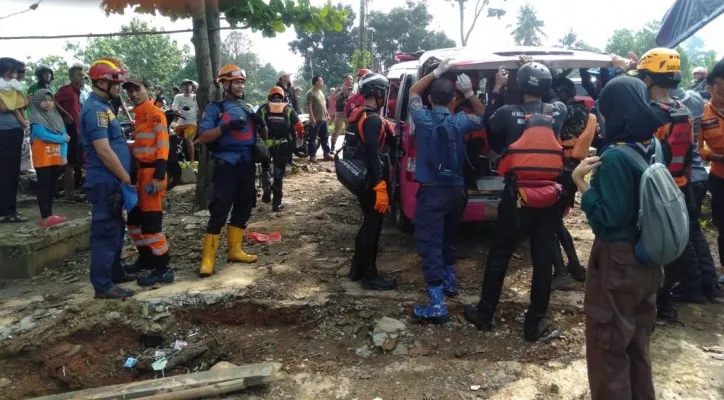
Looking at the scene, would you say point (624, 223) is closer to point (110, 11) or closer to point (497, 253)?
point (497, 253)

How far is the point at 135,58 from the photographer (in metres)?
38.0

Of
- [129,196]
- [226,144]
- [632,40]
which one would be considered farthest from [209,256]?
[632,40]

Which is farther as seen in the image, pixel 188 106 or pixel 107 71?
pixel 188 106

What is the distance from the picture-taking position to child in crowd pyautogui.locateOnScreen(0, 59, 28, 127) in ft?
18.2

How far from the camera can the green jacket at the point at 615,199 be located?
2.34 meters

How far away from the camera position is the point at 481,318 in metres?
3.76

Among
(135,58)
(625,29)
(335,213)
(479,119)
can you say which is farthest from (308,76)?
(479,119)

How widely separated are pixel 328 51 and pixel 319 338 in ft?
133

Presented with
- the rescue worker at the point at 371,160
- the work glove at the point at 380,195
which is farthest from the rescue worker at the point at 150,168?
the work glove at the point at 380,195

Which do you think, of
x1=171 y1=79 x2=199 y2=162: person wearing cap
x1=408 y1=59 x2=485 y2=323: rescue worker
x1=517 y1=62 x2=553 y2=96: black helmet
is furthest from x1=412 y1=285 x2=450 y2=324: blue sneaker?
x1=171 y1=79 x2=199 y2=162: person wearing cap

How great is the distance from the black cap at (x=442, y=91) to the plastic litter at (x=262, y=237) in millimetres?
2721

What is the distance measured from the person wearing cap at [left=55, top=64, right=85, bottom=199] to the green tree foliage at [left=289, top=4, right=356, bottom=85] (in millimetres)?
33984

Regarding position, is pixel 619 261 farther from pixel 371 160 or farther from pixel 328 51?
pixel 328 51

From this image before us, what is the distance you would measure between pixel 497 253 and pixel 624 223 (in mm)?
1314
